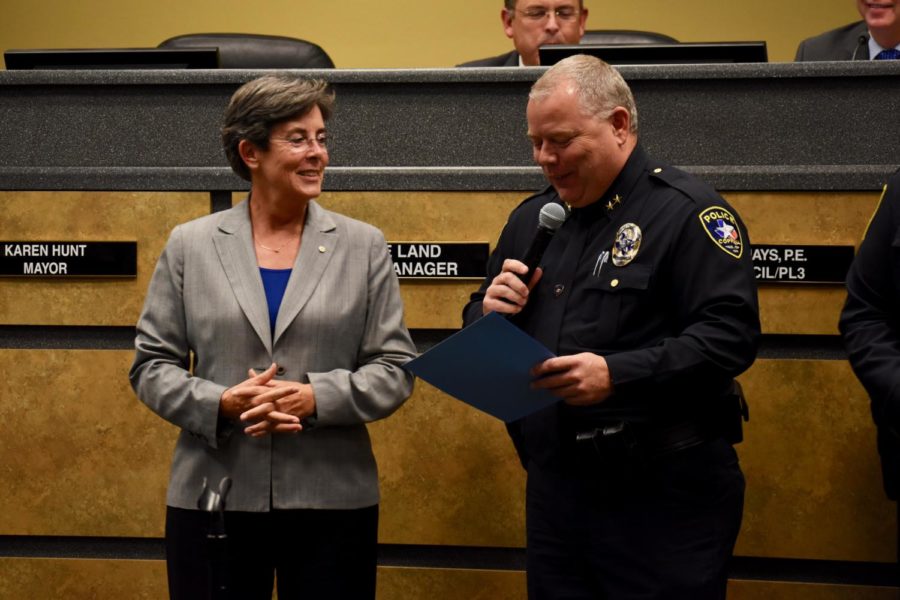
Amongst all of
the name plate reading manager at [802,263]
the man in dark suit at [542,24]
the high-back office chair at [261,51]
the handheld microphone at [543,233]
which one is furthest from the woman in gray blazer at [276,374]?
the man in dark suit at [542,24]

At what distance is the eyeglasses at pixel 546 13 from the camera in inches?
156

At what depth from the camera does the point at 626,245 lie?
211 cm

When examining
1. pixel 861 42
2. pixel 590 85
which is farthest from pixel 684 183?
pixel 861 42

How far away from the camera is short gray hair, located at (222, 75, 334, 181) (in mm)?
2389

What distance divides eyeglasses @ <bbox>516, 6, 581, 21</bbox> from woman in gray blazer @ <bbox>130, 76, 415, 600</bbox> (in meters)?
1.72

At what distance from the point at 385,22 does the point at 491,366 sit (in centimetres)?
379

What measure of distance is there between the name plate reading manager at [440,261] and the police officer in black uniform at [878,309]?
3.53ft

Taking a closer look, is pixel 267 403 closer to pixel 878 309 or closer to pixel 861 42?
pixel 878 309

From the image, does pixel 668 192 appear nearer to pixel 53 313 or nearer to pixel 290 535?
pixel 290 535

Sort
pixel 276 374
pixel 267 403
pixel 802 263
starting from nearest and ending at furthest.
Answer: pixel 267 403
pixel 276 374
pixel 802 263

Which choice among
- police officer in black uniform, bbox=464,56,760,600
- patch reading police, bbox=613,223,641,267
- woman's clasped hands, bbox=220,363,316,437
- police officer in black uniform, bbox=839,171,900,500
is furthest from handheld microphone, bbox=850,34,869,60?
woman's clasped hands, bbox=220,363,316,437

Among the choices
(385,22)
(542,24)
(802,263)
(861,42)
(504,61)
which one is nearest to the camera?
(802,263)

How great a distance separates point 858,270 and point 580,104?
63 centimetres

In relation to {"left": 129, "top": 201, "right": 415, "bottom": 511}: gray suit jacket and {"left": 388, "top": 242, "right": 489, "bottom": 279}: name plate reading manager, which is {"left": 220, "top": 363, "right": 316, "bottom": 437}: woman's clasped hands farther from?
{"left": 388, "top": 242, "right": 489, "bottom": 279}: name plate reading manager
